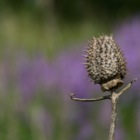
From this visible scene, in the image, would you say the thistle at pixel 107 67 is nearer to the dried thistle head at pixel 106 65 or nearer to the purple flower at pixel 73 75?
the dried thistle head at pixel 106 65

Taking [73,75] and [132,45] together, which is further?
[132,45]

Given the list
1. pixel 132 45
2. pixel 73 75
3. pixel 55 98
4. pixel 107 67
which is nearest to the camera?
pixel 107 67

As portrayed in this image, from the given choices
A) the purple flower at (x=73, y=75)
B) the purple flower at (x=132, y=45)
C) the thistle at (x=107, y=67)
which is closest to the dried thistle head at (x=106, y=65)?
the thistle at (x=107, y=67)

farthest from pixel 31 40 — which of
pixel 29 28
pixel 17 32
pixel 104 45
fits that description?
pixel 104 45

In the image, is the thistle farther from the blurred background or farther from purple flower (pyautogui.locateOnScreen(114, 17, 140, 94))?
purple flower (pyautogui.locateOnScreen(114, 17, 140, 94))

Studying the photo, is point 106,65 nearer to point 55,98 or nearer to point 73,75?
point 55,98

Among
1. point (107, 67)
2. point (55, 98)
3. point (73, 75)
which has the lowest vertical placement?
point (55, 98)

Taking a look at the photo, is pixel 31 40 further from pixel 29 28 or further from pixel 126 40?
pixel 126 40

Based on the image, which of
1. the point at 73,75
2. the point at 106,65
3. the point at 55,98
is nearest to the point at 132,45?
the point at 73,75

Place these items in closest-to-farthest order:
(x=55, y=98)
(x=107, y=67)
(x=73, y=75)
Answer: (x=107, y=67), (x=55, y=98), (x=73, y=75)
